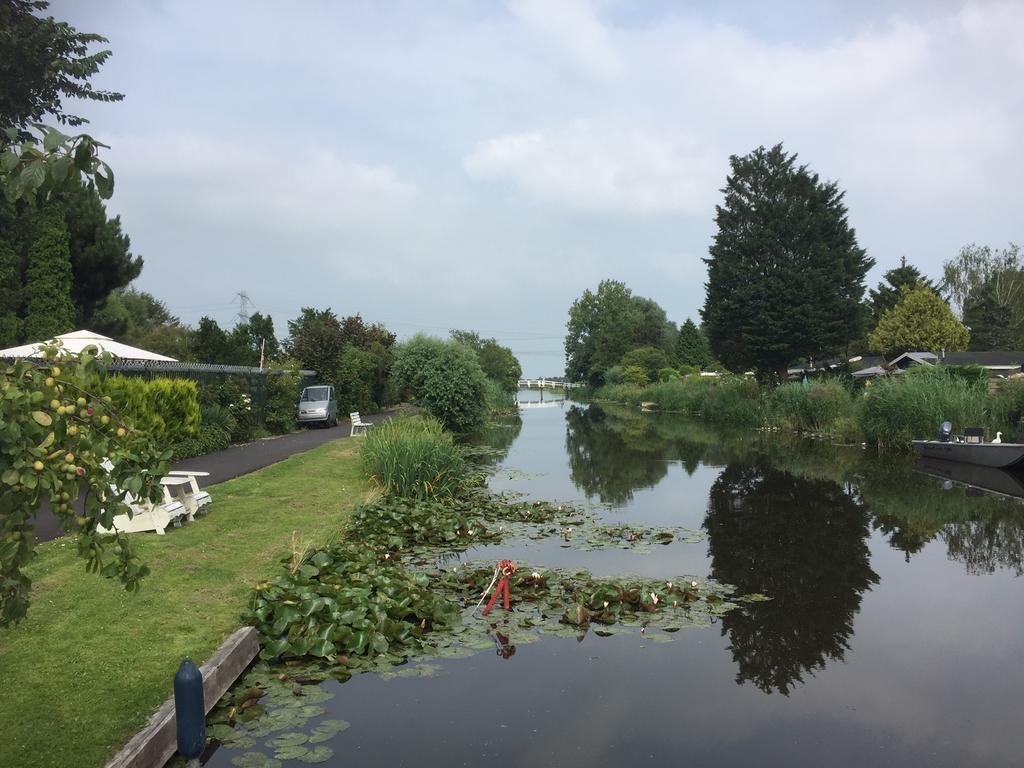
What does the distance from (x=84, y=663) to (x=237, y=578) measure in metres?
2.42

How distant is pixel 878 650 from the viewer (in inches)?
285

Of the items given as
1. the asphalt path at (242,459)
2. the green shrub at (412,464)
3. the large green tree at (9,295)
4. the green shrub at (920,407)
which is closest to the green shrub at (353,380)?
the asphalt path at (242,459)

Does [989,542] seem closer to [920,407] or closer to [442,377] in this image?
[920,407]

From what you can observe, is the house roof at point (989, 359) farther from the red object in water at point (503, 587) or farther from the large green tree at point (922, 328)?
the red object in water at point (503, 587)

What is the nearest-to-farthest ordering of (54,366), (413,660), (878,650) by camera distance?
1. (54,366)
2. (413,660)
3. (878,650)

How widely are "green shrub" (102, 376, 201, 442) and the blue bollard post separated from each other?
11.3 meters

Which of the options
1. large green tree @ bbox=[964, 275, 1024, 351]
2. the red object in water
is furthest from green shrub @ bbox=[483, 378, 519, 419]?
large green tree @ bbox=[964, 275, 1024, 351]

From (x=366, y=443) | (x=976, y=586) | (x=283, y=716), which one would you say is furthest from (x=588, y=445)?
(x=283, y=716)

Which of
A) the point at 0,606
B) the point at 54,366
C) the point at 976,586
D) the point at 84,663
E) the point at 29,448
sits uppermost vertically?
the point at 54,366

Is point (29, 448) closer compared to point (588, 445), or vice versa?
point (29, 448)

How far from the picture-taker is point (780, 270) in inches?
1548

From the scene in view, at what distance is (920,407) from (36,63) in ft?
101

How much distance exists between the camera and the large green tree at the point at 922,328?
51.7 metres

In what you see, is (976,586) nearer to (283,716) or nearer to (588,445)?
(283,716)
